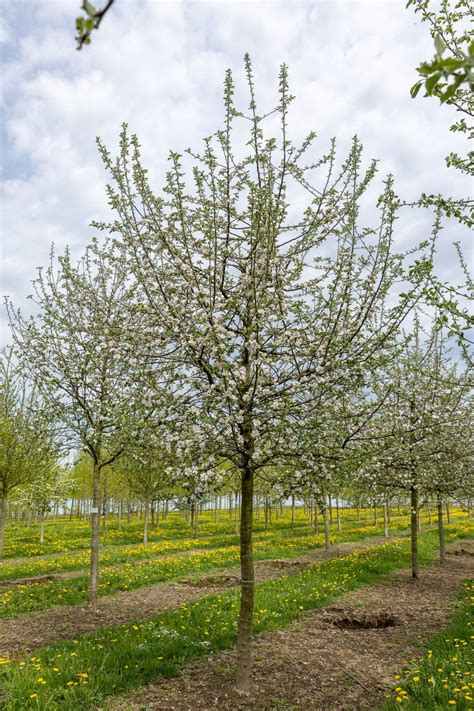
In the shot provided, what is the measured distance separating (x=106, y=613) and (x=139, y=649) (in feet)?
11.1

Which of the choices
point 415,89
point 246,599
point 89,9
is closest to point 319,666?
point 246,599

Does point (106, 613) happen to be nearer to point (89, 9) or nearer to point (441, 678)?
point (441, 678)

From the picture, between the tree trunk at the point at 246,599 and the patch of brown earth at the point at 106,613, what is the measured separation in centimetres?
401

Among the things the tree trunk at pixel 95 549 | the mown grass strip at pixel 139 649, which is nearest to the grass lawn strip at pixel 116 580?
the tree trunk at pixel 95 549

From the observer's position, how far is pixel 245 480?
6684 millimetres

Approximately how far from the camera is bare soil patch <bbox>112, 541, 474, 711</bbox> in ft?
19.6

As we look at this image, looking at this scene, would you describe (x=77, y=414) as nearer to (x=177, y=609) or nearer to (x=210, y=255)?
(x=177, y=609)

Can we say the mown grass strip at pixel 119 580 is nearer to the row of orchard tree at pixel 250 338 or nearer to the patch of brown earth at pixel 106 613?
the patch of brown earth at pixel 106 613

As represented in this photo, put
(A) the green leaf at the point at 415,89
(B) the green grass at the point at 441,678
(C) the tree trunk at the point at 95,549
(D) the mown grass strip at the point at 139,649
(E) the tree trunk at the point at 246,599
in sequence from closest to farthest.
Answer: (A) the green leaf at the point at 415,89
(B) the green grass at the point at 441,678
(D) the mown grass strip at the point at 139,649
(E) the tree trunk at the point at 246,599
(C) the tree trunk at the point at 95,549

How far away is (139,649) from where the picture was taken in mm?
7297

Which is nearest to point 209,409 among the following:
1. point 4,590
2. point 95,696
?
point 95,696

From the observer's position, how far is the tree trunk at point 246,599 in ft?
20.5

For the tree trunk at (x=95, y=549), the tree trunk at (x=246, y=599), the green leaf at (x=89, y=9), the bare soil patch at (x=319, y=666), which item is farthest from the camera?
the tree trunk at (x=95, y=549)

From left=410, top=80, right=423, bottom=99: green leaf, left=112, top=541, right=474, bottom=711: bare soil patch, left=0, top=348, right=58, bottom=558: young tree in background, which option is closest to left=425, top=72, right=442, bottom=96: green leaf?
left=410, top=80, right=423, bottom=99: green leaf
